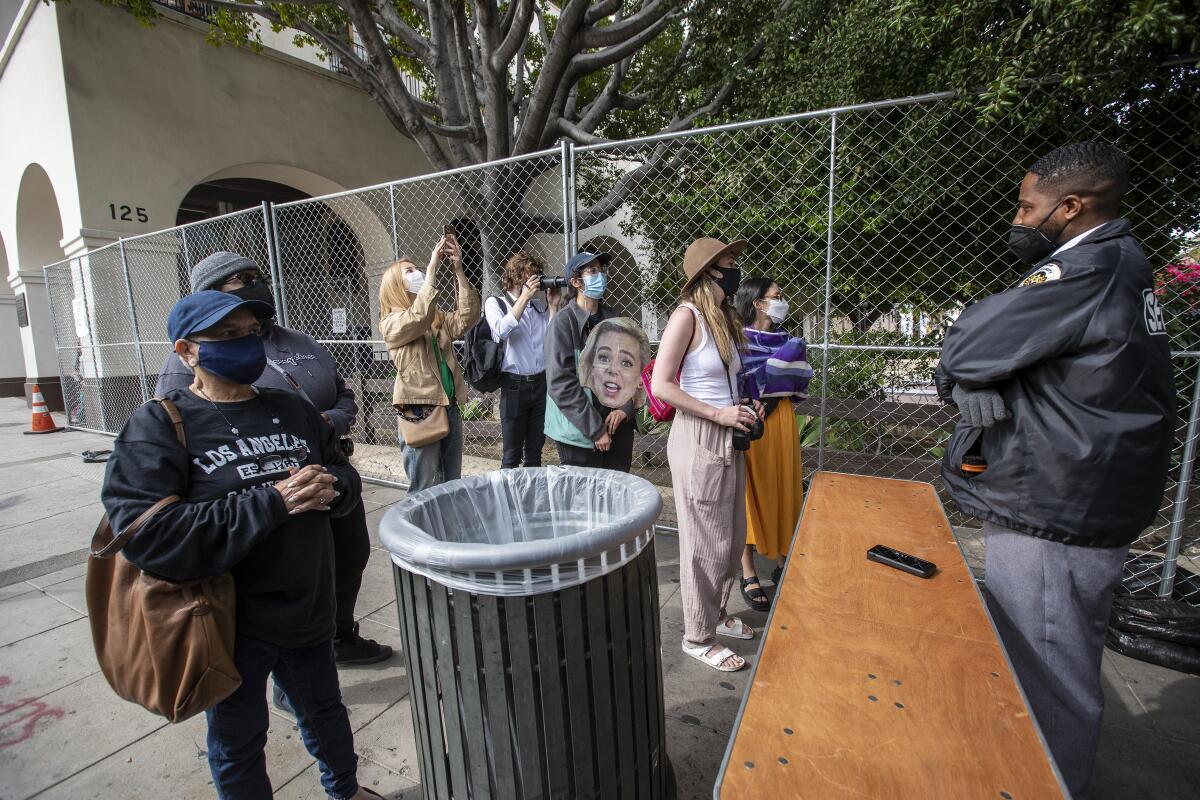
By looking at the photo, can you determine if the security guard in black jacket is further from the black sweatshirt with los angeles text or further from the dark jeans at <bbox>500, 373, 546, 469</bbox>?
the dark jeans at <bbox>500, 373, 546, 469</bbox>

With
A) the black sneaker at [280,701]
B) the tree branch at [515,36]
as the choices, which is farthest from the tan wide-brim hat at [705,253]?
the tree branch at [515,36]

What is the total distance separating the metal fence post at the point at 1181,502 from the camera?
9.43 feet

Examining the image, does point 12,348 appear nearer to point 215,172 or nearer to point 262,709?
point 215,172

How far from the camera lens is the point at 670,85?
866cm

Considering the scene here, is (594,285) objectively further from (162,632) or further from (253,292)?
(162,632)

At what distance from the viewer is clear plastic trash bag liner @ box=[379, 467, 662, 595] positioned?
1274mm

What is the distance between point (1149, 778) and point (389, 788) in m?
2.71

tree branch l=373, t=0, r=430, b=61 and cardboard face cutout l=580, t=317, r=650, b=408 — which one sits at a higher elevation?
tree branch l=373, t=0, r=430, b=61

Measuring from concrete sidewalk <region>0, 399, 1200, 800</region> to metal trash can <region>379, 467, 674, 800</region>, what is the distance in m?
0.84

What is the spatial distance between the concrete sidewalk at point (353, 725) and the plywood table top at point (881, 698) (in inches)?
36.4

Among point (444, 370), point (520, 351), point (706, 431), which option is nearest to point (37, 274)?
point (444, 370)

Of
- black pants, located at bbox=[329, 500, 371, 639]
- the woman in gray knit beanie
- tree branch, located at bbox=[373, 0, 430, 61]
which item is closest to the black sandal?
the woman in gray knit beanie

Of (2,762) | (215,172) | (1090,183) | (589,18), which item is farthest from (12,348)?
(1090,183)

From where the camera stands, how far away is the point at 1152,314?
5.36 feet
